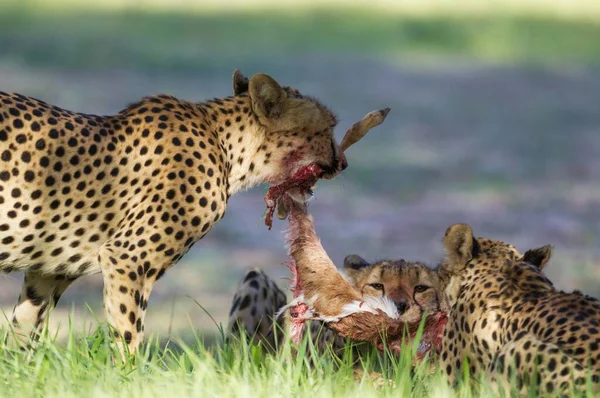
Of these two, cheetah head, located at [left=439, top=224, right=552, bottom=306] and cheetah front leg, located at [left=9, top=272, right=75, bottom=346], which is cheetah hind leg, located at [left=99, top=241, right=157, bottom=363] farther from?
cheetah head, located at [left=439, top=224, right=552, bottom=306]

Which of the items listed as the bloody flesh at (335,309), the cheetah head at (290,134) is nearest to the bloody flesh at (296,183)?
the cheetah head at (290,134)

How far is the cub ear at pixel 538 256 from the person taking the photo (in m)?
5.38

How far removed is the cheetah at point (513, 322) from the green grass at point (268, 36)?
12.3 m

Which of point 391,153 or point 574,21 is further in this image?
point 574,21

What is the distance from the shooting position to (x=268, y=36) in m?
19.9

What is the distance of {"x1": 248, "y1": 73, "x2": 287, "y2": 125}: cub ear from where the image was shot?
5863 mm

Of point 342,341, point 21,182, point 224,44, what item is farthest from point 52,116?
point 224,44

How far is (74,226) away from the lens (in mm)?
5457

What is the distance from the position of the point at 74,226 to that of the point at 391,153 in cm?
1008

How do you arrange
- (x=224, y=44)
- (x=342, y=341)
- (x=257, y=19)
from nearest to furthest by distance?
(x=342, y=341), (x=224, y=44), (x=257, y=19)

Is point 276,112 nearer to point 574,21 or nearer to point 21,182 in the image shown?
point 21,182

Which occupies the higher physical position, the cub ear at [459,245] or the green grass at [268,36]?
the green grass at [268,36]

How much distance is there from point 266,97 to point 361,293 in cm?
89

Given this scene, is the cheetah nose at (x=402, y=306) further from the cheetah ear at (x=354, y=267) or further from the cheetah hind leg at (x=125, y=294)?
the cheetah hind leg at (x=125, y=294)
